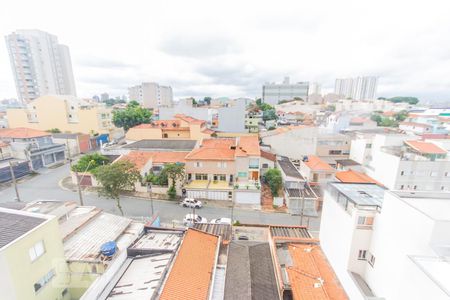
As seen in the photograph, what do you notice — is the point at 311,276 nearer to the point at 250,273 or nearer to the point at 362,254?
the point at 362,254

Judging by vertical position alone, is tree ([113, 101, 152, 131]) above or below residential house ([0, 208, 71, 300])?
above

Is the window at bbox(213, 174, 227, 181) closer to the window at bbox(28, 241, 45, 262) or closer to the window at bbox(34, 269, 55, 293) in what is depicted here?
the window at bbox(34, 269, 55, 293)

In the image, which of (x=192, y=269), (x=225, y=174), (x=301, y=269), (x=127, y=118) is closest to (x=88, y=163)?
(x=225, y=174)

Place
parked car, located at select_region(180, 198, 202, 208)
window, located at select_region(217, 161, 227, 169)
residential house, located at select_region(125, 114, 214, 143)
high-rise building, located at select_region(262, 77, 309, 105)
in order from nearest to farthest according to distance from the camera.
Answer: parked car, located at select_region(180, 198, 202, 208)
window, located at select_region(217, 161, 227, 169)
residential house, located at select_region(125, 114, 214, 143)
high-rise building, located at select_region(262, 77, 309, 105)

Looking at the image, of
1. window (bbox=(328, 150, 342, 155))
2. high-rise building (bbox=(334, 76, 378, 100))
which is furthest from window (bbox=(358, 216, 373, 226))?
high-rise building (bbox=(334, 76, 378, 100))

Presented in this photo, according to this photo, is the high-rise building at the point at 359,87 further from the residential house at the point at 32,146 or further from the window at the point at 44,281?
the window at the point at 44,281

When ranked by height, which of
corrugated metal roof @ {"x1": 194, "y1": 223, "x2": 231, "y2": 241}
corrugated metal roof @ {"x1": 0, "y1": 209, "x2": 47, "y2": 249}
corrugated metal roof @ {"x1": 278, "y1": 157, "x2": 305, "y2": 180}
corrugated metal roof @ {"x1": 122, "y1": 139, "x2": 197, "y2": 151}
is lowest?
corrugated metal roof @ {"x1": 194, "y1": 223, "x2": 231, "y2": 241}

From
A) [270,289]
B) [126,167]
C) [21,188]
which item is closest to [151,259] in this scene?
[270,289]
